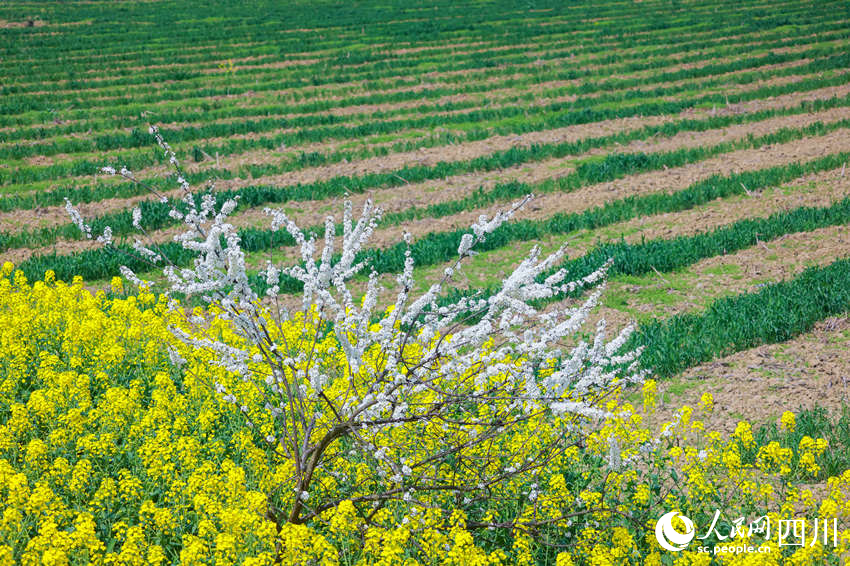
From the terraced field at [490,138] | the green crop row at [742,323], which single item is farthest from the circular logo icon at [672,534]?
the green crop row at [742,323]

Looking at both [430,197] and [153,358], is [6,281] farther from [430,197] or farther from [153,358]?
[430,197]

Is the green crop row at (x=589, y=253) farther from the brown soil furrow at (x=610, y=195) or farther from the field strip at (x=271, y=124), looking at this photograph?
the field strip at (x=271, y=124)

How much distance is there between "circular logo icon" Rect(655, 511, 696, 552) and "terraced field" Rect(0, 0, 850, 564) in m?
2.43

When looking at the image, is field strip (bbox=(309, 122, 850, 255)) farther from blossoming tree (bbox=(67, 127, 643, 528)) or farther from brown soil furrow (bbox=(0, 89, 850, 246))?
blossoming tree (bbox=(67, 127, 643, 528))

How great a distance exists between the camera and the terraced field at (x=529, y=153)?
1009 centimetres

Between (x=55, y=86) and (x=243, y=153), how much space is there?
1110 centimetres

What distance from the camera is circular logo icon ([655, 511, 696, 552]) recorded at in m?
5.42

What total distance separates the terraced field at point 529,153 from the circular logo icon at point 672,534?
2.43 meters

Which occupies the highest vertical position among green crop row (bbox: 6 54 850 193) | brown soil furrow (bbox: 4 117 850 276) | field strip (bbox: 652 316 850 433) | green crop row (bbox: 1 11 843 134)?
Answer: green crop row (bbox: 1 11 843 134)

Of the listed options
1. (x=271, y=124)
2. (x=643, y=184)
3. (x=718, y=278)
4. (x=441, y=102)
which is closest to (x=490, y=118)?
(x=441, y=102)

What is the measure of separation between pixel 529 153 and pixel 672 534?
44.2ft

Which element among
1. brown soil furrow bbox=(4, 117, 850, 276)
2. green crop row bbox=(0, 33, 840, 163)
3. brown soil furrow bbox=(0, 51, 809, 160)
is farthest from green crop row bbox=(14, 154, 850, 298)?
brown soil furrow bbox=(0, 51, 809, 160)

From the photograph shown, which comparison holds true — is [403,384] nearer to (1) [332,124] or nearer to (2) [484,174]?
(2) [484,174]

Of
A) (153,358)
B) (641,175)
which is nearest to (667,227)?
(641,175)
